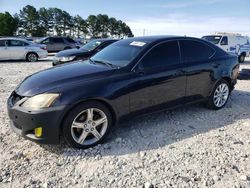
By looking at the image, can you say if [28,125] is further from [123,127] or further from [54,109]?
[123,127]

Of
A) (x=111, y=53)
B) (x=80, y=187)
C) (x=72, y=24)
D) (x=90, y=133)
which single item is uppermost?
(x=72, y=24)

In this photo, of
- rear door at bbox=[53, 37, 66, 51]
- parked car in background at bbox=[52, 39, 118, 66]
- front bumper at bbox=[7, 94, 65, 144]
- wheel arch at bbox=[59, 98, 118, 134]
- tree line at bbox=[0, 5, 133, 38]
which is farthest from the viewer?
tree line at bbox=[0, 5, 133, 38]

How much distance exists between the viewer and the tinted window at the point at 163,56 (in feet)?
14.5

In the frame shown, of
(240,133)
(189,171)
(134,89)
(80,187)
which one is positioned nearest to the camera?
(80,187)

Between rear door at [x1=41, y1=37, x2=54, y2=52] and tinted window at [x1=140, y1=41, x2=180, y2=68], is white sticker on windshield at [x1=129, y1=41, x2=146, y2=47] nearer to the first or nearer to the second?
tinted window at [x1=140, y1=41, x2=180, y2=68]

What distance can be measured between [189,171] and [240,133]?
5.41 feet

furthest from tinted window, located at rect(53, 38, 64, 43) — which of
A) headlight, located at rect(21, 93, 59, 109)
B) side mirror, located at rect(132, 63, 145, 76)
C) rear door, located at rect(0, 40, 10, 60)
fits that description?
headlight, located at rect(21, 93, 59, 109)

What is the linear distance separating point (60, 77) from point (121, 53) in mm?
1267

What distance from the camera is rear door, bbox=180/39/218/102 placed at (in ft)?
16.3

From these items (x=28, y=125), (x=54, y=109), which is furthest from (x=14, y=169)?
(x=54, y=109)

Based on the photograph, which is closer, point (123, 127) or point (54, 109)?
point (54, 109)

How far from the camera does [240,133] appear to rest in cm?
453

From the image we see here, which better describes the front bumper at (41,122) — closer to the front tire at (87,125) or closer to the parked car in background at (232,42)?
the front tire at (87,125)

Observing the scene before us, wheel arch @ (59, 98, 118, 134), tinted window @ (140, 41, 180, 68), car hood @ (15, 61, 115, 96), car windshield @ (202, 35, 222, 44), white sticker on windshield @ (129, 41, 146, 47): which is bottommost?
wheel arch @ (59, 98, 118, 134)
